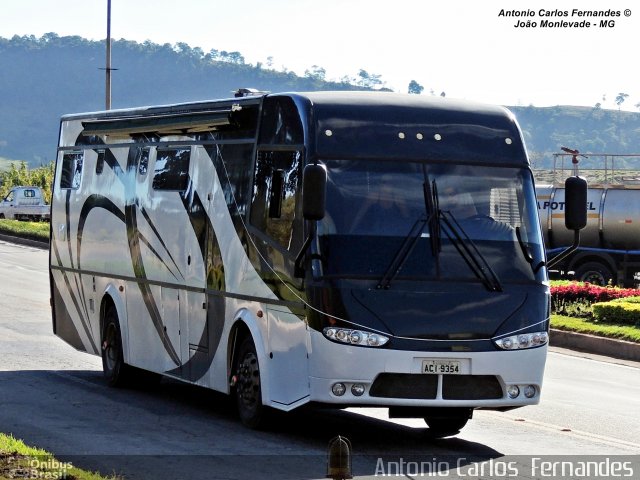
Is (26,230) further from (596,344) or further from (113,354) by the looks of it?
(113,354)

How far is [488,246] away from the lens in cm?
1140

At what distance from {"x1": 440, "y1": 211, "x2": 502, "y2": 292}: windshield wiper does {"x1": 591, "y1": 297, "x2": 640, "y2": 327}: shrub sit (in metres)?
13.2

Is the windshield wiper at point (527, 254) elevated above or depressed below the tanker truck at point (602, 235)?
above

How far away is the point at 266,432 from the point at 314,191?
2.38 meters

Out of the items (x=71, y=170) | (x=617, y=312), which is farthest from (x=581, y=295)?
(x=71, y=170)

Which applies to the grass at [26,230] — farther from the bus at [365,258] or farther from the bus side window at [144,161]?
the bus at [365,258]

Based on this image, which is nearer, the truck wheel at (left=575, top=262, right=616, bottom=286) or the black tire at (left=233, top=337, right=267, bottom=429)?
the black tire at (left=233, top=337, right=267, bottom=429)

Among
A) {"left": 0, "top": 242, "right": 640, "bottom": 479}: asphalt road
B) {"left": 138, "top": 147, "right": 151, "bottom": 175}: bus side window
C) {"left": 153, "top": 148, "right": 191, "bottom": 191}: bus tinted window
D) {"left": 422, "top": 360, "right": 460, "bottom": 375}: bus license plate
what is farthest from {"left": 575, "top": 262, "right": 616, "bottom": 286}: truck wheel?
{"left": 422, "top": 360, "right": 460, "bottom": 375}: bus license plate

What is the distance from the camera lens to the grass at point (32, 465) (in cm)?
887

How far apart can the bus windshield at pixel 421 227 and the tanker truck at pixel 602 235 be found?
24.8m

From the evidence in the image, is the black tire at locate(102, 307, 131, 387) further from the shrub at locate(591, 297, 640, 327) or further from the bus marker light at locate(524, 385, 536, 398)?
the shrub at locate(591, 297, 640, 327)

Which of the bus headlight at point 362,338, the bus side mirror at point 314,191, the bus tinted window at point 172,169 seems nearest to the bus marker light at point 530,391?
the bus headlight at point 362,338

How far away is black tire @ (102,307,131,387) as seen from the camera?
15.5 meters

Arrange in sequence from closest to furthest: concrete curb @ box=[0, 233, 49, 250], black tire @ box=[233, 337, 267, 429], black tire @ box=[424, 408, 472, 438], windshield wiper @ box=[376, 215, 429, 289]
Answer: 1. windshield wiper @ box=[376, 215, 429, 289]
2. black tire @ box=[233, 337, 267, 429]
3. black tire @ box=[424, 408, 472, 438]
4. concrete curb @ box=[0, 233, 49, 250]
